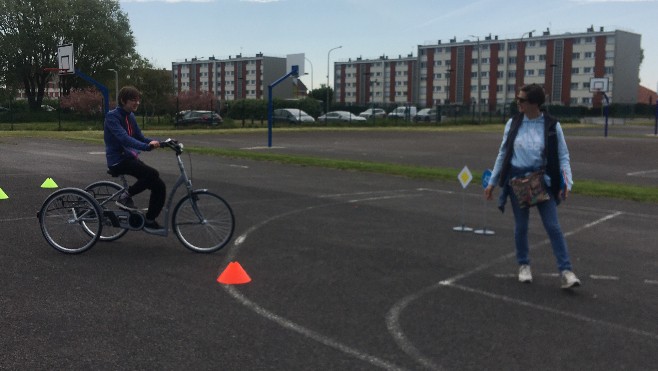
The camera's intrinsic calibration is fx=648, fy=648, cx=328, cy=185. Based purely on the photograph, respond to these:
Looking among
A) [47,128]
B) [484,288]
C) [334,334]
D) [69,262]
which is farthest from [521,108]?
[47,128]

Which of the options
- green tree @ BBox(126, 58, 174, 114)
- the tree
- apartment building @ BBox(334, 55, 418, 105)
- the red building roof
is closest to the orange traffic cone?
green tree @ BBox(126, 58, 174, 114)

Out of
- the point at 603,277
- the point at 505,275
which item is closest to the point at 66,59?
the point at 505,275

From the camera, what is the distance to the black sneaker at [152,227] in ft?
23.3

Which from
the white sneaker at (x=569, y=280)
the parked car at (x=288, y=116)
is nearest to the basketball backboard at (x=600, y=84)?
the parked car at (x=288, y=116)

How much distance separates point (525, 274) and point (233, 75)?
473ft

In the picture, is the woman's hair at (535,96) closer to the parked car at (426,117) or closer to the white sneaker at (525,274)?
the white sneaker at (525,274)

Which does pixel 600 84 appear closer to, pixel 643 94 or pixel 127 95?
pixel 127 95

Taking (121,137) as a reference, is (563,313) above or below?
below

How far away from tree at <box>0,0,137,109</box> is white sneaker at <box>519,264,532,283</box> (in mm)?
66682

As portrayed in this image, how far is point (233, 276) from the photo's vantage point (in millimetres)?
5824

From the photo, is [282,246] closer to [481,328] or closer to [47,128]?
[481,328]

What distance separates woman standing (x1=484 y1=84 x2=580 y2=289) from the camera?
5711 millimetres

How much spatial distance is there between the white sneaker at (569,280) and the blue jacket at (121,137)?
13.8 ft

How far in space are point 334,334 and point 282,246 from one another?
9.68ft
